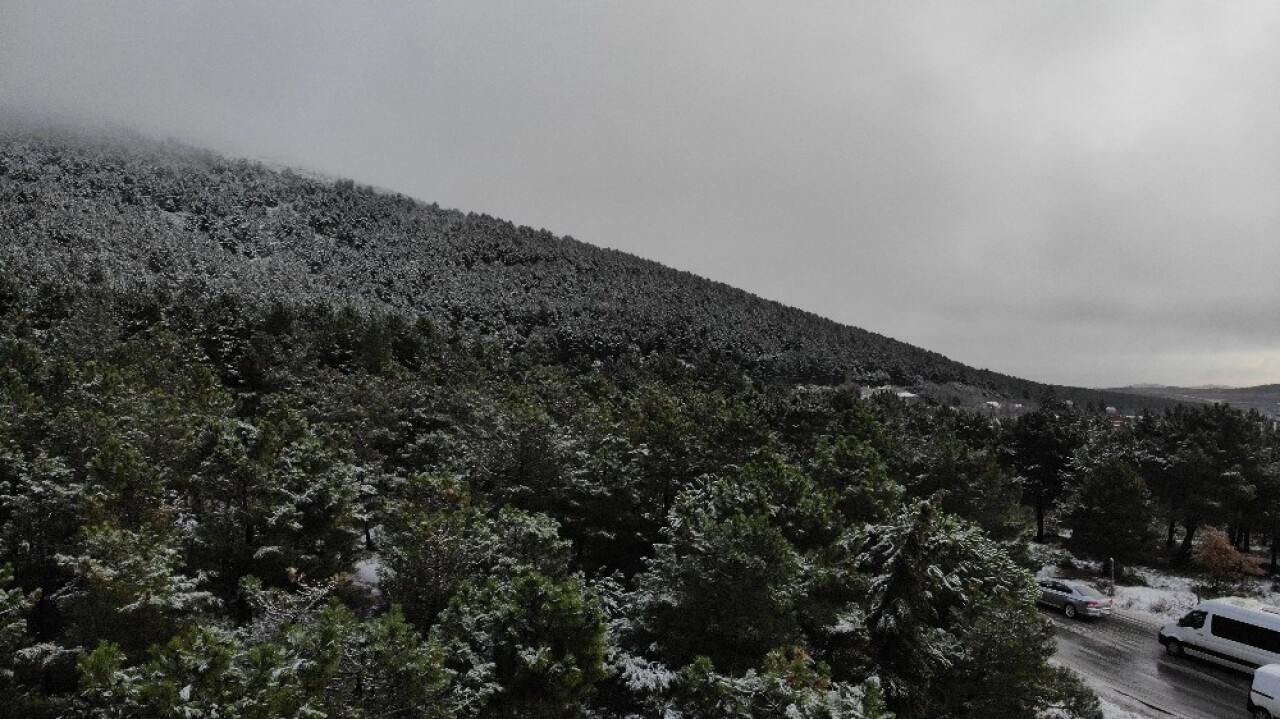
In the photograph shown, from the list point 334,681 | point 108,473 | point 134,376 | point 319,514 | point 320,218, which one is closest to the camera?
point 334,681

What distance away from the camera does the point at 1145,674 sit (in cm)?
2470

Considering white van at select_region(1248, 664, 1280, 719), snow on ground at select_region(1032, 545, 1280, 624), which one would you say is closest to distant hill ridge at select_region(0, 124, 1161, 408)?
snow on ground at select_region(1032, 545, 1280, 624)

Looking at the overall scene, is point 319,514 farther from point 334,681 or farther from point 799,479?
point 799,479

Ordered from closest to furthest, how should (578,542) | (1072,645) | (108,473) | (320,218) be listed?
(108,473) < (578,542) < (1072,645) < (320,218)

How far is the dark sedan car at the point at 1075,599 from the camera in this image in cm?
3103

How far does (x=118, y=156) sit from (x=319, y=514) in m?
216

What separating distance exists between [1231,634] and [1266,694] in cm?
532

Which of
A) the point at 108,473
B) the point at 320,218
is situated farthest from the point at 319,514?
the point at 320,218

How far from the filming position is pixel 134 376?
1287 inches

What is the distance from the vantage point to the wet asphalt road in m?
21.9

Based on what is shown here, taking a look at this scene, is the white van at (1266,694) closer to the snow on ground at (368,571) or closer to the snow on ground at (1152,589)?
the snow on ground at (1152,589)

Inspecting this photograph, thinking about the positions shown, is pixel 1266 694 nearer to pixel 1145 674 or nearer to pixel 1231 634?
pixel 1145 674

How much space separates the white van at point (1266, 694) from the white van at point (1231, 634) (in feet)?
11.1

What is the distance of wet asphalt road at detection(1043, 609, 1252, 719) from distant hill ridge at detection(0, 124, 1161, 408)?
73.0 m
